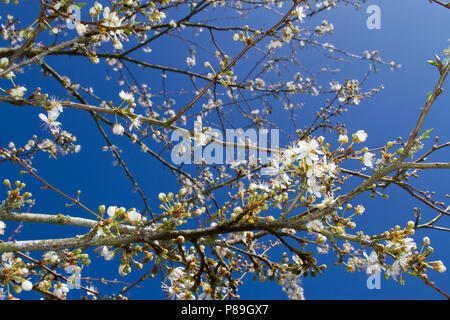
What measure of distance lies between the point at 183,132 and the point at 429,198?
1997mm

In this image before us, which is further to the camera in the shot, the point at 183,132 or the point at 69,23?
the point at 183,132

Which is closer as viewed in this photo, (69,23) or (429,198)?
(69,23)

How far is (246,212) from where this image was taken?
5.32 feet

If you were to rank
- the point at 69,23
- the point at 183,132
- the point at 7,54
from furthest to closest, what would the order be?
1. the point at 7,54
2. the point at 183,132
3. the point at 69,23
